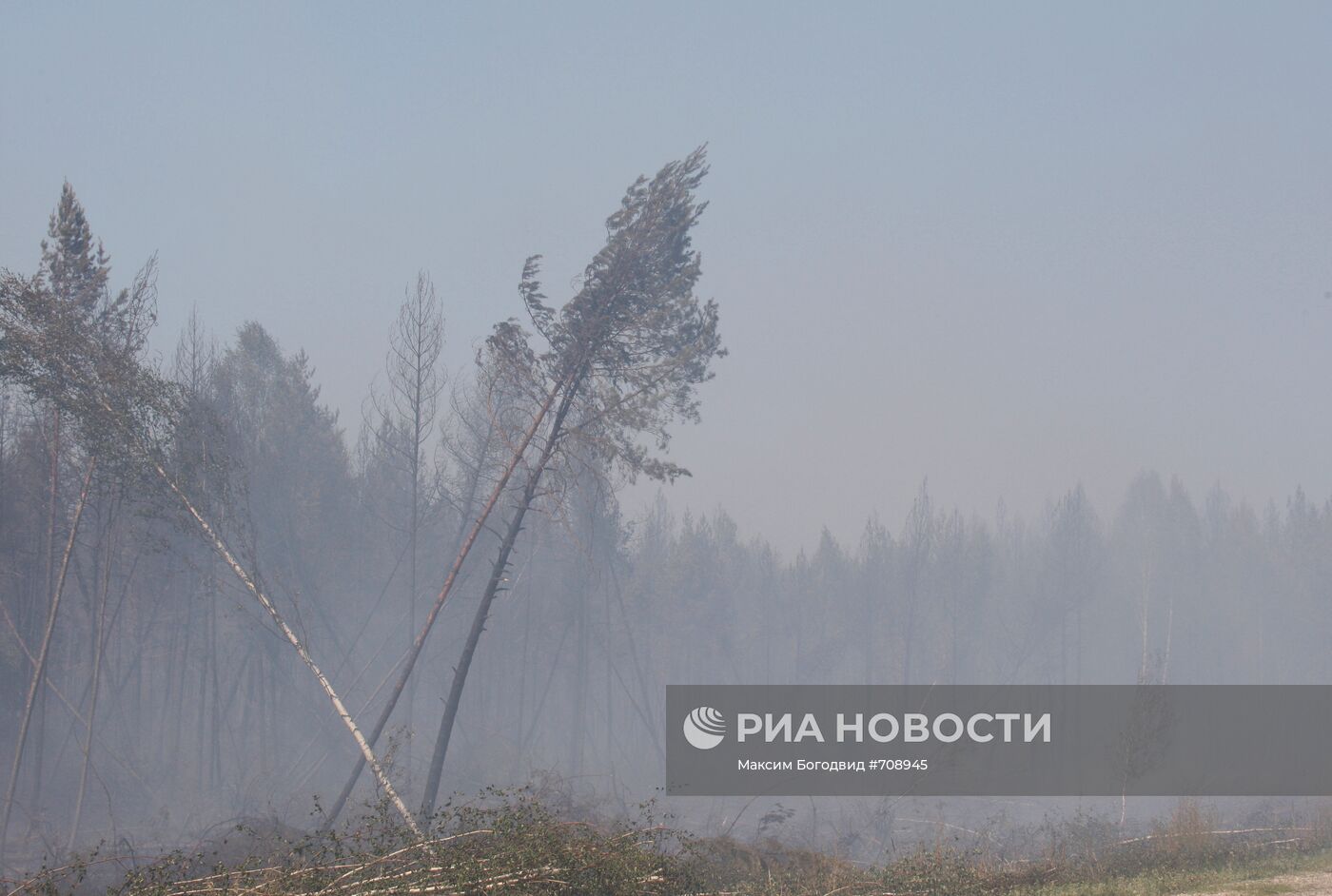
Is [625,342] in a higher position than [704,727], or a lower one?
higher

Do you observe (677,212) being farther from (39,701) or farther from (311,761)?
(311,761)

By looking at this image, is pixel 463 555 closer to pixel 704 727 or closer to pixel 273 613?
pixel 273 613

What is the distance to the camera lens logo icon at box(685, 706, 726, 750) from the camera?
19562 mm

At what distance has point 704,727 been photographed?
19672mm

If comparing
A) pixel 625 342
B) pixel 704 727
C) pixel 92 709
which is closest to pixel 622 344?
pixel 625 342

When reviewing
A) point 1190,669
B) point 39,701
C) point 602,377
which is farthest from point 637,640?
point 1190,669

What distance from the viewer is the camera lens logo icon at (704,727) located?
1956 cm

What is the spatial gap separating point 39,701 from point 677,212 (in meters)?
21.5

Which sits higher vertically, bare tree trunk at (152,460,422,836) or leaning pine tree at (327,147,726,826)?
leaning pine tree at (327,147,726,826)

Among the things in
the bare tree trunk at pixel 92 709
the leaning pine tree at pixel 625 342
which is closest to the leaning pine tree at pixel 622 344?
the leaning pine tree at pixel 625 342

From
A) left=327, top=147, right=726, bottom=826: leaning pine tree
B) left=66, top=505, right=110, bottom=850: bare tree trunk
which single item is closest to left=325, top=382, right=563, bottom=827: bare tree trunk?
left=327, top=147, right=726, bottom=826: leaning pine tree

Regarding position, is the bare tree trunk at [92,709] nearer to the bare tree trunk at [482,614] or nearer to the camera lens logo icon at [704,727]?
the bare tree trunk at [482,614]

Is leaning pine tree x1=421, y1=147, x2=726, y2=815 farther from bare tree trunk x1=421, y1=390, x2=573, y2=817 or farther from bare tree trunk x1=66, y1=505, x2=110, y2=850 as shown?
bare tree trunk x1=66, y1=505, x2=110, y2=850

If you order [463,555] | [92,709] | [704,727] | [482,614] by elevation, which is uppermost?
[463,555]
